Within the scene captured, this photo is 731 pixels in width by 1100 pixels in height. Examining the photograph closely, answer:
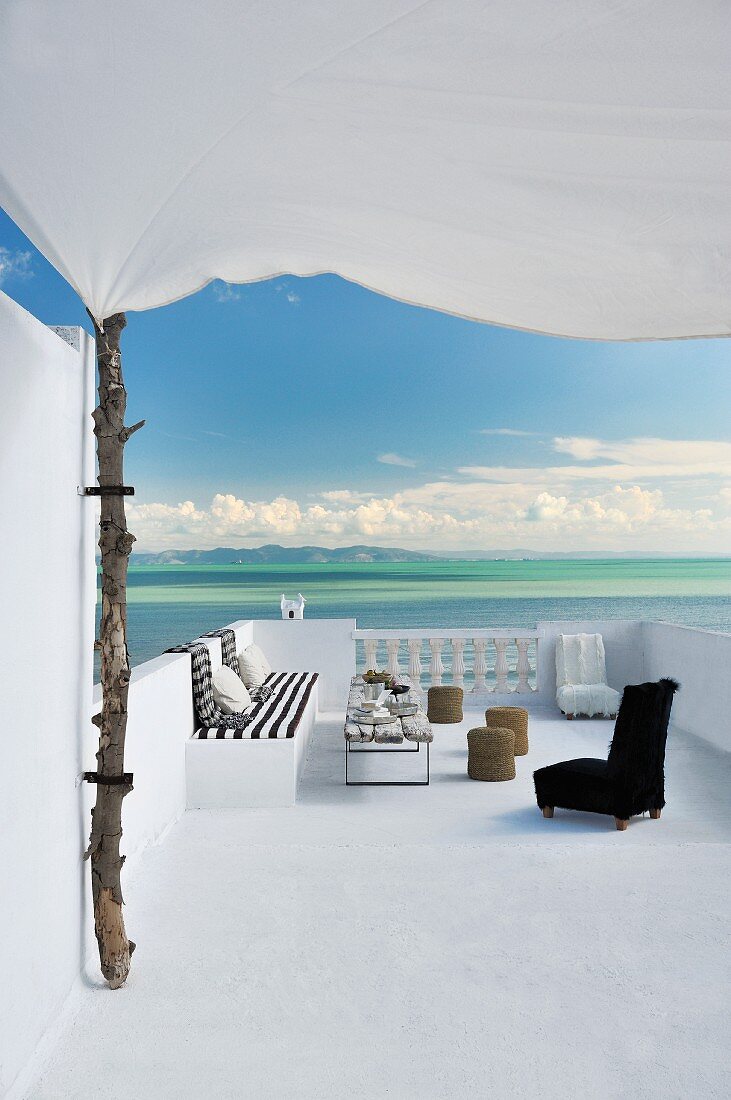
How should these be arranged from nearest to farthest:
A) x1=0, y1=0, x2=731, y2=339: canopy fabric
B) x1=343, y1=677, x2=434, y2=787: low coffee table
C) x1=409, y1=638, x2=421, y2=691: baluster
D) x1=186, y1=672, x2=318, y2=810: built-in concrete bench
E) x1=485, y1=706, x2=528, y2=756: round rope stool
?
1. x1=0, y1=0, x2=731, y2=339: canopy fabric
2. x1=186, y1=672, x2=318, y2=810: built-in concrete bench
3. x1=343, y1=677, x2=434, y2=787: low coffee table
4. x1=485, y1=706, x2=528, y2=756: round rope stool
5. x1=409, y1=638, x2=421, y2=691: baluster

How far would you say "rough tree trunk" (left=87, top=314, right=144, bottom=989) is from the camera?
274 centimetres

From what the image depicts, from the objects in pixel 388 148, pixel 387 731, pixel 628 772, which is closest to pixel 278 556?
pixel 387 731

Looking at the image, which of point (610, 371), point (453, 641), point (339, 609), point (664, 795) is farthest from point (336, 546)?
point (664, 795)

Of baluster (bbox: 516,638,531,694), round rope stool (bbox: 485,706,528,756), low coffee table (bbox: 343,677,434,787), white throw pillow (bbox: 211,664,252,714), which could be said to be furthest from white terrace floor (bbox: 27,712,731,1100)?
baluster (bbox: 516,638,531,694)

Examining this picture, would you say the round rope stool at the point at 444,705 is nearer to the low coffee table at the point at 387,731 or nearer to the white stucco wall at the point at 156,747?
the low coffee table at the point at 387,731

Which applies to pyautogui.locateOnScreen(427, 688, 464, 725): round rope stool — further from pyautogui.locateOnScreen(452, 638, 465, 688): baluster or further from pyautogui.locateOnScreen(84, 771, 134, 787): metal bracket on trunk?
pyautogui.locateOnScreen(84, 771, 134, 787): metal bracket on trunk

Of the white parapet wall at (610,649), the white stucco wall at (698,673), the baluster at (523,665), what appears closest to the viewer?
the white stucco wall at (698,673)

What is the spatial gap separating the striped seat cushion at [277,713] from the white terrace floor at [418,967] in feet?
2.14

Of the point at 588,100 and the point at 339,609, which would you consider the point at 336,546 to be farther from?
the point at 588,100

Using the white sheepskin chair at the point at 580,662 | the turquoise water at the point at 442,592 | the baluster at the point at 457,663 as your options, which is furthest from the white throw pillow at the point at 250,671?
the turquoise water at the point at 442,592

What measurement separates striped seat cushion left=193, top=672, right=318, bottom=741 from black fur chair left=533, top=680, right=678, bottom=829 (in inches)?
66.9

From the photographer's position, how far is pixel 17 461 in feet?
7.45

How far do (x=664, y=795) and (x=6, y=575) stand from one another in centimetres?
435

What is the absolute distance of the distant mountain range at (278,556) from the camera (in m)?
29.8
